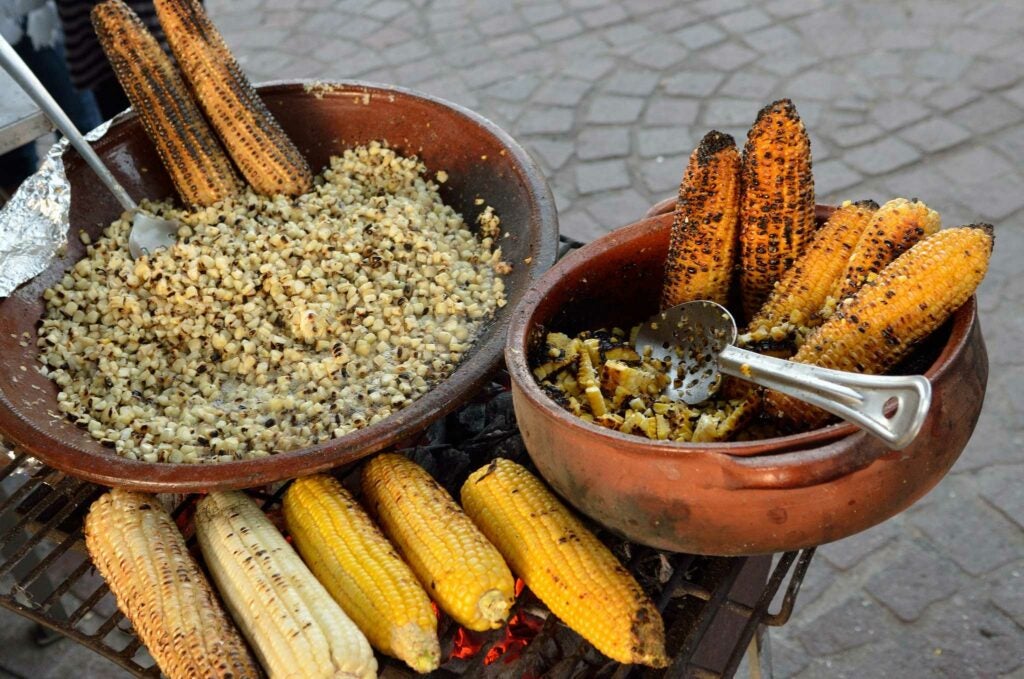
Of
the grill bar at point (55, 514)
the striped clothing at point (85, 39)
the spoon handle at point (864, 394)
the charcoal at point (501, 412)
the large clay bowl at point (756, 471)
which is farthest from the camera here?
the striped clothing at point (85, 39)

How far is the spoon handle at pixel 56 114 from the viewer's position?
245 cm

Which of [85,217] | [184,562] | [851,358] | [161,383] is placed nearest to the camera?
Answer: [851,358]

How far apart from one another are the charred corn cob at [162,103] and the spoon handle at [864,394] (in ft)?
5.63

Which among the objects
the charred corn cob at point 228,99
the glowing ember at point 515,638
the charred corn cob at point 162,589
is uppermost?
the charred corn cob at point 228,99

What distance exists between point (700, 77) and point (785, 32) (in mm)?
651

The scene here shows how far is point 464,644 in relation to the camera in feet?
6.19

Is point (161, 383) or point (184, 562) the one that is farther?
point (161, 383)

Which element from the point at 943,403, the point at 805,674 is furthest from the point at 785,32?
the point at 943,403

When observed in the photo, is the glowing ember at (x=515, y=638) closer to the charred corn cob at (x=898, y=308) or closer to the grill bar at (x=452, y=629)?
the grill bar at (x=452, y=629)

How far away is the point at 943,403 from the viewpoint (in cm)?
155

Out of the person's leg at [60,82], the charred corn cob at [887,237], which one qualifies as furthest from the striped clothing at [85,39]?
the charred corn cob at [887,237]

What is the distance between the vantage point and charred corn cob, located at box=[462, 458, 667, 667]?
5.43 feet

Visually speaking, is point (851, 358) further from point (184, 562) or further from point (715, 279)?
point (184, 562)

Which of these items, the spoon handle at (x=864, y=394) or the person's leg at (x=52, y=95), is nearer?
the spoon handle at (x=864, y=394)
